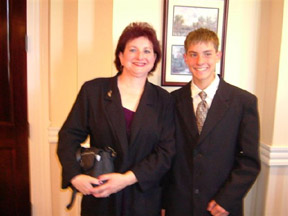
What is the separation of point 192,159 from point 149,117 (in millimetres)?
324

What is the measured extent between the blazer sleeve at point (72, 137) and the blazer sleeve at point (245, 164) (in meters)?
0.78

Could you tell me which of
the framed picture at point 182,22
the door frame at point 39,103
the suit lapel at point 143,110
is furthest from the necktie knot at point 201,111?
the door frame at point 39,103

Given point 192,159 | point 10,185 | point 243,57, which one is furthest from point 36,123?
point 243,57

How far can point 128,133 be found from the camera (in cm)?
128

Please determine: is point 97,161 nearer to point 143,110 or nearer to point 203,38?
point 143,110


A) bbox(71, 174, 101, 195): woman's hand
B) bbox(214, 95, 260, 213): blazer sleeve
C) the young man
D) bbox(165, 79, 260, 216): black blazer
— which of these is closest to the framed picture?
the young man

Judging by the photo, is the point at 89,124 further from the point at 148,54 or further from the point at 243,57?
the point at 243,57

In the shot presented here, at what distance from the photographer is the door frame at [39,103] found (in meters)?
1.90

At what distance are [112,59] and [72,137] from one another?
693 millimetres

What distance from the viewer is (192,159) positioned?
4.25 feet

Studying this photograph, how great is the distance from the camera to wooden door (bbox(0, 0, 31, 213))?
74.7 inches

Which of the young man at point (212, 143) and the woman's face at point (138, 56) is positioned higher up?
the woman's face at point (138, 56)

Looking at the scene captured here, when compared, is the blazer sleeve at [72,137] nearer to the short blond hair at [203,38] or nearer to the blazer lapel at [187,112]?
the blazer lapel at [187,112]

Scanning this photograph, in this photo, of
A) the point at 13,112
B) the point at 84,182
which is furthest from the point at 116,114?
the point at 13,112
